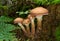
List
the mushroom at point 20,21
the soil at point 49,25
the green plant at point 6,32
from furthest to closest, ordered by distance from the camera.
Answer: the soil at point 49,25 → the mushroom at point 20,21 → the green plant at point 6,32

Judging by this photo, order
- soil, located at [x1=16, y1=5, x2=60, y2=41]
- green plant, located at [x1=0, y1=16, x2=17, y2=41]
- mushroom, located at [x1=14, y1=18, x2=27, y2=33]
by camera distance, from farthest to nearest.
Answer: soil, located at [x1=16, y1=5, x2=60, y2=41]
mushroom, located at [x1=14, y1=18, x2=27, y2=33]
green plant, located at [x1=0, y1=16, x2=17, y2=41]

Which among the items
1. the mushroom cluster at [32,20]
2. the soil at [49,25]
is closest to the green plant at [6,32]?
the mushroom cluster at [32,20]

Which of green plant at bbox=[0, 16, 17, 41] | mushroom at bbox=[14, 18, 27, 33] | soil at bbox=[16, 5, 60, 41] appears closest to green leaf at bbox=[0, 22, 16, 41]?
green plant at bbox=[0, 16, 17, 41]

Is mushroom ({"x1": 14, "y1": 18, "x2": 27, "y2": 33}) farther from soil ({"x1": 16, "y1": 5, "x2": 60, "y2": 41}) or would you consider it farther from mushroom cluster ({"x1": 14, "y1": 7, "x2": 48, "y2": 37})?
soil ({"x1": 16, "y1": 5, "x2": 60, "y2": 41})

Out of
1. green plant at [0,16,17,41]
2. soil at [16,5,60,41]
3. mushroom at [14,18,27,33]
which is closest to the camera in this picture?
green plant at [0,16,17,41]

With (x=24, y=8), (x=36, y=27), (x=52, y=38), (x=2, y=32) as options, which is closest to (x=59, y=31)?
(x=52, y=38)

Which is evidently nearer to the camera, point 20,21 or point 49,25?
point 20,21

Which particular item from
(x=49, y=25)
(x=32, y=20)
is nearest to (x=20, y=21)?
(x=32, y=20)

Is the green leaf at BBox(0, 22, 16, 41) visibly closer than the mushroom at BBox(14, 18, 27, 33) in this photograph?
Yes

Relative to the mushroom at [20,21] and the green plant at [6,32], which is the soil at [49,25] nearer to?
the mushroom at [20,21]

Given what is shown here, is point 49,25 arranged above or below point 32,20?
below

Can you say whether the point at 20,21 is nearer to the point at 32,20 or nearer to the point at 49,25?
the point at 32,20
